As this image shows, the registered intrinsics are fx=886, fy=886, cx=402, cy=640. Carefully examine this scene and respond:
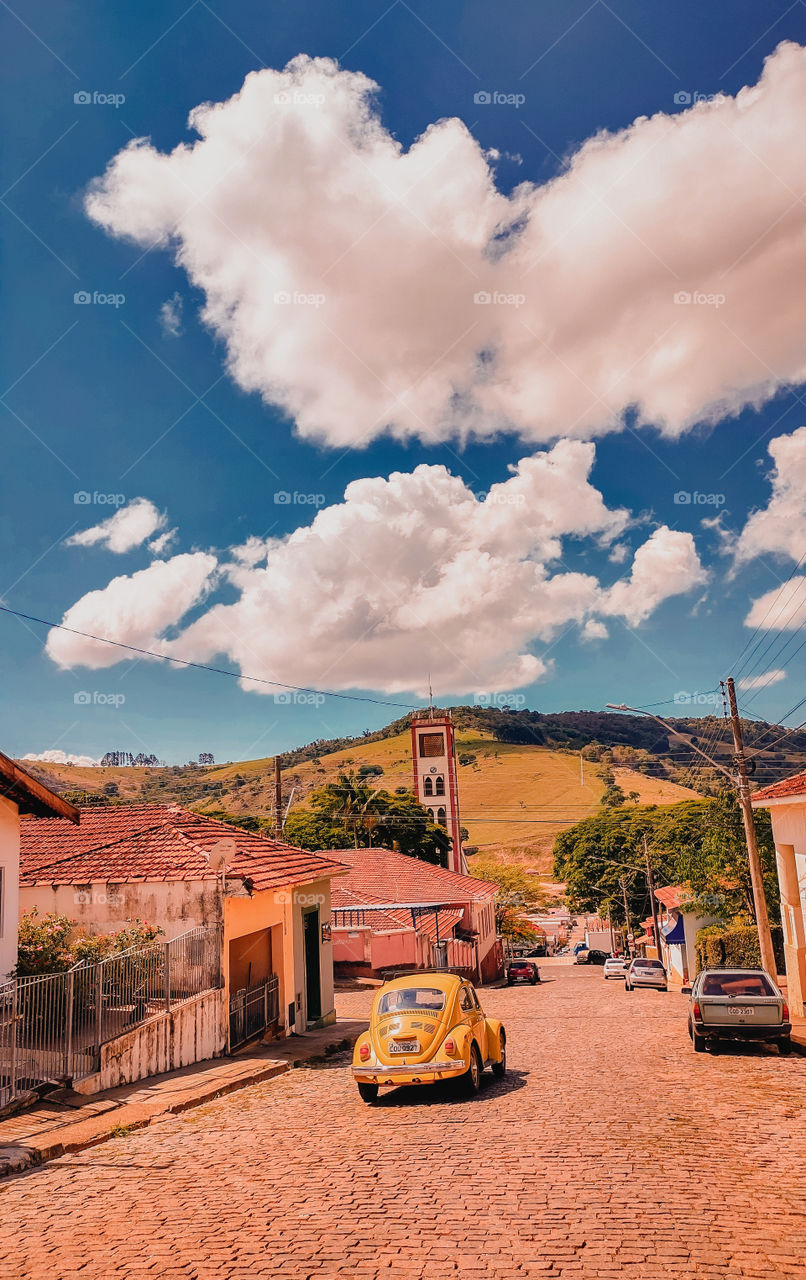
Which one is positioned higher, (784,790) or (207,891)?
(784,790)

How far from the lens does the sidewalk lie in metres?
9.88

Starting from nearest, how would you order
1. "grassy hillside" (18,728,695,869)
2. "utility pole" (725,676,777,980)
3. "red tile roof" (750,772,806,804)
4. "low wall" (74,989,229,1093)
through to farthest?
"low wall" (74,989,229,1093) → "red tile roof" (750,772,806,804) → "utility pole" (725,676,777,980) → "grassy hillside" (18,728,695,869)

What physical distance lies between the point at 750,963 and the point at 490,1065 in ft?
77.5

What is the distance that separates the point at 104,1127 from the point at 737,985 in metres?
11.4

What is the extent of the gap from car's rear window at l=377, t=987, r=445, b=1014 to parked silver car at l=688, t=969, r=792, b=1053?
640cm

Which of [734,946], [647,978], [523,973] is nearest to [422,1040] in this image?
[734,946]

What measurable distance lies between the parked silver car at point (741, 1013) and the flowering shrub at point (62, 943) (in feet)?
33.8

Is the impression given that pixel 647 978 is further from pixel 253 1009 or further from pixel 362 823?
pixel 362 823

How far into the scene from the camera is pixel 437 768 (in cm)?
8362

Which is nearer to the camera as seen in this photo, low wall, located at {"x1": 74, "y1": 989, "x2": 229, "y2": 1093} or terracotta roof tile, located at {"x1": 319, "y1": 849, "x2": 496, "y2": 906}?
low wall, located at {"x1": 74, "y1": 989, "x2": 229, "y2": 1093}

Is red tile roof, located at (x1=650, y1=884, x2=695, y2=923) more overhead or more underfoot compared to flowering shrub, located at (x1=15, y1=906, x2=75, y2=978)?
more underfoot

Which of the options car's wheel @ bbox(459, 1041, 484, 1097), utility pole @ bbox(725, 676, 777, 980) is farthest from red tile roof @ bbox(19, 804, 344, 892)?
utility pole @ bbox(725, 676, 777, 980)

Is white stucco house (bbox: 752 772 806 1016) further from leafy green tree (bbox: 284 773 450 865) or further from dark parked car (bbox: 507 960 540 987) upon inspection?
leafy green tree (bbox: 284 773 450 865)

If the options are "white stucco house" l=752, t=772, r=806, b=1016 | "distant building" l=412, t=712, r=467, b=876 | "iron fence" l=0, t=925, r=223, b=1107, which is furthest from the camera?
"distant building" l=412, t=712, r=467, b=876
